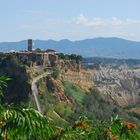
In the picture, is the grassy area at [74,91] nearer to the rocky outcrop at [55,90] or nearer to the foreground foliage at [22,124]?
the rocky outcrop at [55,90]

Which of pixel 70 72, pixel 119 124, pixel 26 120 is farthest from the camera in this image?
pixel 70 72

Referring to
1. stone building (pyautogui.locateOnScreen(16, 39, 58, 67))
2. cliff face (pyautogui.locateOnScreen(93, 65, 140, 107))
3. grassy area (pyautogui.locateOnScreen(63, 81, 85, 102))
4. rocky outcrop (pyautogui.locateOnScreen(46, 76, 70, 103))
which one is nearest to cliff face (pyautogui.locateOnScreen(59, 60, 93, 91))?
grassy area (pyautogui.locateOnScreen(63, 81, 85, 102))

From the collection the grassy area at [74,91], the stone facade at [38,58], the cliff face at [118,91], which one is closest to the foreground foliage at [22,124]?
the stone facade at [38,58]

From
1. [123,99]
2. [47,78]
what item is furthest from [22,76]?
[123,99]

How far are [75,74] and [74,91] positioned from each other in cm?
724

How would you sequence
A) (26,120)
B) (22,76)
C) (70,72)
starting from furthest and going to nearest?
(70,72)
(22,76)
(26,120)

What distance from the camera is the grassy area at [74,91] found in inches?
4606

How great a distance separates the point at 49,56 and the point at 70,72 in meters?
7.42

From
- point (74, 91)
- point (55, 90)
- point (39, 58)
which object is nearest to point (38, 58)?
Result: point (39, 58)

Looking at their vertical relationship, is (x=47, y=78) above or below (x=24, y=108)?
below

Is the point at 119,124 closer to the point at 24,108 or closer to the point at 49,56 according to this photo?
the point at 24,108

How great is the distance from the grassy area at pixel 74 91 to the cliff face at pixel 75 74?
1406 mm

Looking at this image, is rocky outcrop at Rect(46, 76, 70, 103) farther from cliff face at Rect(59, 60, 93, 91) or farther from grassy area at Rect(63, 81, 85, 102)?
cliff face at Rect(59, 60, 93, 91)

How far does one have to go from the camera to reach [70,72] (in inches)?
4909
